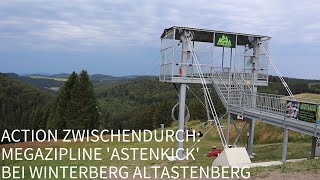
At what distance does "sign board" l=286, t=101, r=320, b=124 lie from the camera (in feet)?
52.2

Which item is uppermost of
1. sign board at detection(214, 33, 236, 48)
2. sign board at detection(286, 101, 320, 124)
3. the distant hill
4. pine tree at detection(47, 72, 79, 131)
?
sign board at detection(214, 33, 236, 48)

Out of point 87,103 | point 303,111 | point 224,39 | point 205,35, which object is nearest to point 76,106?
point 87,103

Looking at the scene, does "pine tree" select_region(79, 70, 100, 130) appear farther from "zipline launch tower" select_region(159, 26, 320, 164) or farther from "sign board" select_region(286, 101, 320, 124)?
"sign board" select_region(286, 101, 320, 124)

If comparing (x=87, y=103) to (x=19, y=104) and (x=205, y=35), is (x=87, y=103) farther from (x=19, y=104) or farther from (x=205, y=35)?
(x=19, y=104)

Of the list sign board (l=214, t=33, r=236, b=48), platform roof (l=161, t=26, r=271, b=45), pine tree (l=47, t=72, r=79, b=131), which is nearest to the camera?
platform roof (l=161, t=26, r=271, b=45)

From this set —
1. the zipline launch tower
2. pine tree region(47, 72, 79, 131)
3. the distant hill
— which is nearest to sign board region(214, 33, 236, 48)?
the zipline launch tower

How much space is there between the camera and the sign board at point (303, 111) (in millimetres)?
15897

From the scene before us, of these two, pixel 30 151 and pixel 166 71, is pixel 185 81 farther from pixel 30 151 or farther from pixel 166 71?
pixel 30 151

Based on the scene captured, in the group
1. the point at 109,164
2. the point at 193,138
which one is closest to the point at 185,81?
the point at 109,164

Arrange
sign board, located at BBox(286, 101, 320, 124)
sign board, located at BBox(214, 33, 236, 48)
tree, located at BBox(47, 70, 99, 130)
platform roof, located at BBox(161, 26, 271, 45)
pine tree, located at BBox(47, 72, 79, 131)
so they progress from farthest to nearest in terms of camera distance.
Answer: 1. tree, located at BBox(47, 70, 99, 130)
2. pine tree, located at BBox(47, 72, 79, 131)
3. sign board, located at BBox(214, 33, 236, 48)
4. platform roof, located at BBox(161, 26, 271, 45)
5. sign board, located at BBox(286, 101, 320, 124)

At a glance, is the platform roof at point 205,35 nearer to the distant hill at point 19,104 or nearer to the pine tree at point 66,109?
the pine tree at point 66,109

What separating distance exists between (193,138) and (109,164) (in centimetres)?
1376

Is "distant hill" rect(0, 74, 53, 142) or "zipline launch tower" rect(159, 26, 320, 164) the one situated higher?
"zipline launch tower" rect(159, 26, 320, 164)

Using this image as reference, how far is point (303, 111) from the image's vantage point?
659 inches
